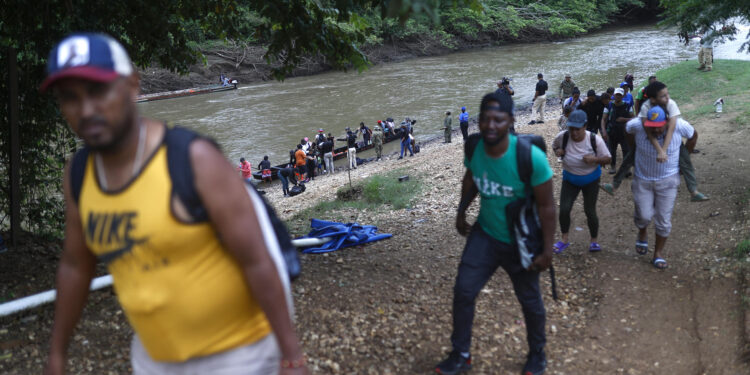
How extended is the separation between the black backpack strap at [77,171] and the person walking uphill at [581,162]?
530cm

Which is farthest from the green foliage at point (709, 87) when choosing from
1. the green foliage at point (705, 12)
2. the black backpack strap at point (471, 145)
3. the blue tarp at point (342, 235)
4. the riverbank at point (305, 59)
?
the riverbank at point (305, 59)

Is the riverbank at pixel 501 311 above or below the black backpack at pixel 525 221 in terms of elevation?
below

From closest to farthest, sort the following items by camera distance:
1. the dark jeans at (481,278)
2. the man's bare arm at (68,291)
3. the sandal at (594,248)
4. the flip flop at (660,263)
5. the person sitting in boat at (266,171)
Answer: the man's bare arm at (68,291)
the dark jeans at (481,278)
the flip flop at (660,263)
the sandal at (594,248)
the person sitting in boat at (266,171)

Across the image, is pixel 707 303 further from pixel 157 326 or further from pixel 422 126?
pixel 422 126

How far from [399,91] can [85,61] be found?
112 feet

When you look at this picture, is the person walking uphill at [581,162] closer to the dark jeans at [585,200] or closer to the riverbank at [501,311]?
the dark jeans at [585,200]

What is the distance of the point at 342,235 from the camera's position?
6.84m

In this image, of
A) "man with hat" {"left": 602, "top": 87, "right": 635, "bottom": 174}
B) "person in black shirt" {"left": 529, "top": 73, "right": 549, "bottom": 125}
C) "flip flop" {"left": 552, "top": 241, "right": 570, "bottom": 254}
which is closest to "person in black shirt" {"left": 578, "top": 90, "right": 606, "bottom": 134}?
"man with hat" {"left": 602, "top": 87, "right": 635, "bottom": 174}

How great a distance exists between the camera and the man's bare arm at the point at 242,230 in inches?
64.4

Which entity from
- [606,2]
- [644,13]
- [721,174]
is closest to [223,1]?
[721,174]

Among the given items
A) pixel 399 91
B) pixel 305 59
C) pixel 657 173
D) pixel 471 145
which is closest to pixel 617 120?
pixel 657 173

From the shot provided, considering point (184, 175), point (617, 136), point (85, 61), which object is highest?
point (85, 61)

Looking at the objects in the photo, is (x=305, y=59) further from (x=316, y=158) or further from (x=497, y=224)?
(x=497, y=224)

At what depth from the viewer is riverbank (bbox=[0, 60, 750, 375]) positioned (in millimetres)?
4176
